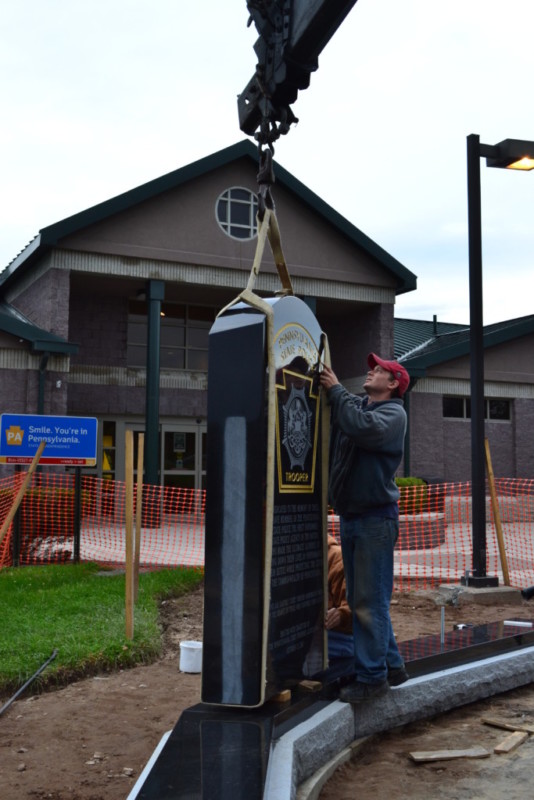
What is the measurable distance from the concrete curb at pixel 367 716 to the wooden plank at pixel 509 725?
10.6 inches

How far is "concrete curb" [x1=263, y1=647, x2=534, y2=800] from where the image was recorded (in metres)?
3.69

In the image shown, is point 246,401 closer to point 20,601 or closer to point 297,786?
point 297,786

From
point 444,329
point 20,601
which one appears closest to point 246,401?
point 20,601

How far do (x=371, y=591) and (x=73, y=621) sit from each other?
406 cm

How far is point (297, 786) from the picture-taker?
384 centimetres

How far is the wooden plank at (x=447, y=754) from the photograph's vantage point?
4426 millimetres

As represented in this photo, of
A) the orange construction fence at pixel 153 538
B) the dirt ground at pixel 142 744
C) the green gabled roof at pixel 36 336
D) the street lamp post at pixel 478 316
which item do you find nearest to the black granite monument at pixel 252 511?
the dirt ground at pixel 142 744

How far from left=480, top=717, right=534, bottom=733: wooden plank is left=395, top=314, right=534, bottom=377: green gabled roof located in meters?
17.2

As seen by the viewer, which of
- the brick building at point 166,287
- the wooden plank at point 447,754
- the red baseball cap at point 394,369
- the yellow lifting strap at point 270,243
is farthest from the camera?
the brick building at point 166,287

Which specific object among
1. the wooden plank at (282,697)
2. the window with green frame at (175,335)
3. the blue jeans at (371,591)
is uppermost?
the window with green frame at (175,335)

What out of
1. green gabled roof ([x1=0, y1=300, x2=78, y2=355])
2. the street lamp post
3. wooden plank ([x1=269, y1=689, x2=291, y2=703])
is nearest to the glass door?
green gabled roof ([x1=0, y1=300, x2=78, y2=355])

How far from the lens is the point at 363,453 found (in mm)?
4680

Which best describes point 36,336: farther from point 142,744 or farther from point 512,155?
point 142,744

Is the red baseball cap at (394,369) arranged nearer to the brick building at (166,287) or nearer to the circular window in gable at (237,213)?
the brick building at (166,287)
